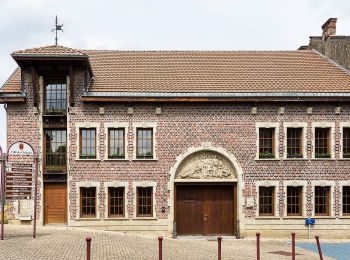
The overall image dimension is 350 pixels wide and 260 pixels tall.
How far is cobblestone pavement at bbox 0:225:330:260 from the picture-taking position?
55.0 ft

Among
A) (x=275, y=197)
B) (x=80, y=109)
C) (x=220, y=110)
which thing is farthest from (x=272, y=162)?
(x=80, y=109)

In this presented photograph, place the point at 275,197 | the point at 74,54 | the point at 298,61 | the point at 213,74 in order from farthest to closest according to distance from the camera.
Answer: the point at 298,61 < the point at 213,74 < the point at 275,197 < the point at 74,54

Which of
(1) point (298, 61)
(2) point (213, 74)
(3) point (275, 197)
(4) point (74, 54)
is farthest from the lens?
(1) point (298, 61)

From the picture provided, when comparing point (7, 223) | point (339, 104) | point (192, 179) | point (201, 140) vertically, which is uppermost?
point (339, 104)

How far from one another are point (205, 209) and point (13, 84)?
37.7ft

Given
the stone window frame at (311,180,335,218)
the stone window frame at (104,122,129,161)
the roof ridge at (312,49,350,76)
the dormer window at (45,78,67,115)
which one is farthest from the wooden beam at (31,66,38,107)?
the roof ridge at (312,49,350,76)

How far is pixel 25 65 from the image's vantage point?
24875mm

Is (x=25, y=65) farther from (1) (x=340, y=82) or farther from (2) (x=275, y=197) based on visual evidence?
(1) (x=340, y=82)

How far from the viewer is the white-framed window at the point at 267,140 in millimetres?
25797

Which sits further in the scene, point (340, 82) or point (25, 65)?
point (340, 82)

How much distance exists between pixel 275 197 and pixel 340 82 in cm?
705

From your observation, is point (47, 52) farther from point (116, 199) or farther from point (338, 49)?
point (338, 49)

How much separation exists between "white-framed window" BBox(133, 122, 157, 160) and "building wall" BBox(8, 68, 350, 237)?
159mm

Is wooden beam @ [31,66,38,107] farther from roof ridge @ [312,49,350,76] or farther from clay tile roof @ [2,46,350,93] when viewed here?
roof ridge @ [312,49,350,76]
